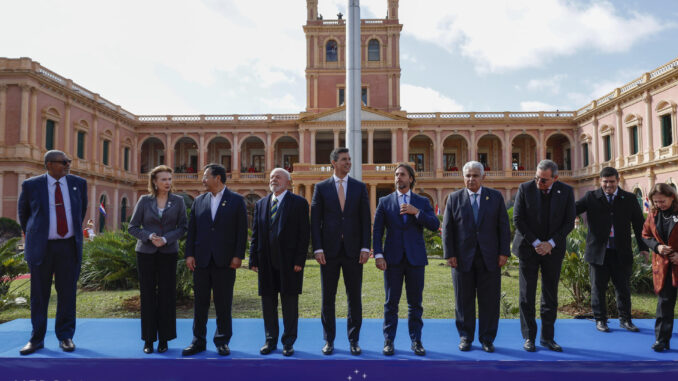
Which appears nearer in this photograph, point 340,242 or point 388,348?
point 388,348

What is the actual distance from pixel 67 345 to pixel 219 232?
1660 millimetres

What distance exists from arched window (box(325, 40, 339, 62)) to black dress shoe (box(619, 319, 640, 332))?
105 feet

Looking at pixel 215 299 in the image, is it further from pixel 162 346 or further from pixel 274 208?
pixel 274 208

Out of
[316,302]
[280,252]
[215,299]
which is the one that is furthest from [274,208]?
[316,302]

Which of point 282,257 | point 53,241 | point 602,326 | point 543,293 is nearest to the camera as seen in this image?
point 282,257

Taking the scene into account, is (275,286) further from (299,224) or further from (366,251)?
(366,251)

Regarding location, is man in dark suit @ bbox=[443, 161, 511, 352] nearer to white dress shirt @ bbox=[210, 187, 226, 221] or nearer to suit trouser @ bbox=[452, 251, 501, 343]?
suit trouser @ bbox=[452, 251, 501, 343]

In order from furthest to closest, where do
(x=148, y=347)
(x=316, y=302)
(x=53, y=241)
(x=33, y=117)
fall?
(x=33, y=117) → (x=316, y=302) → (x=53, y=241) → (x=148, y=347)

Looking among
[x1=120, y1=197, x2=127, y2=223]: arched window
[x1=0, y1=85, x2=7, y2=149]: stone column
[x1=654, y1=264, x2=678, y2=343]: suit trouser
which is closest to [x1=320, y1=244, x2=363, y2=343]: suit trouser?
[x1=654, y1=264, x2=678, y2=343]: suit trouser

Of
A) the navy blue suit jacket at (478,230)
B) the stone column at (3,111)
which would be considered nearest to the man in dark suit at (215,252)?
the navy blue suit jacket at (478,230)

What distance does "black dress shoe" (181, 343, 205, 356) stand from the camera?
12.9 feet

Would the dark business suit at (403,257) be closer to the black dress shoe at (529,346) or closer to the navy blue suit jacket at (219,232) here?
the black dress shoe at (529,346)

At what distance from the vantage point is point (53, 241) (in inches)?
166

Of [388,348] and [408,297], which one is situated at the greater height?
[408,297]
